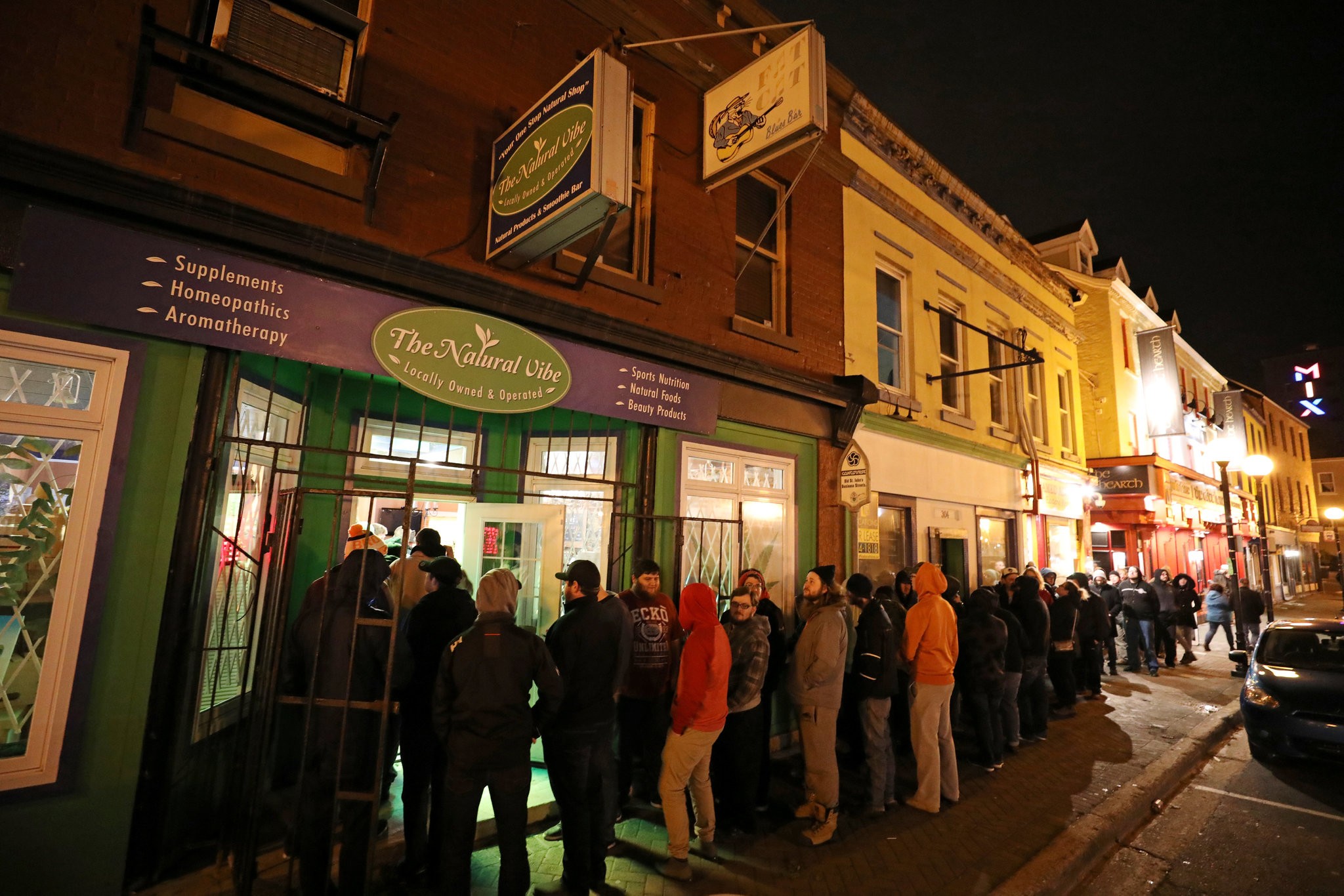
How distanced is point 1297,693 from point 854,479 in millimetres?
5059

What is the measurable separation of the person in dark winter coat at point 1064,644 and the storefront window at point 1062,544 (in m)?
5.42

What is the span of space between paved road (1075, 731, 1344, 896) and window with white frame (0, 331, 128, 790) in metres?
6.73

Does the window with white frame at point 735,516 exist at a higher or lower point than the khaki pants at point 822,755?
higher

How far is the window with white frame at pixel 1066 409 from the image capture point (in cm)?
1596

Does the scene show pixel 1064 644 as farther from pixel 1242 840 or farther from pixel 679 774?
pixel 679 774


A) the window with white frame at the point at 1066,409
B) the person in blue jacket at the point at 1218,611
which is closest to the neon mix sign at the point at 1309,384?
the window with white frame at the point at 1066,409

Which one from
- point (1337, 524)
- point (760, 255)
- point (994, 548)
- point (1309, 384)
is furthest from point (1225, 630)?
point (1337, 524)

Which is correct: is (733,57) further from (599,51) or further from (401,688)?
(401,688)

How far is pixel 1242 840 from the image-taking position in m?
5.29

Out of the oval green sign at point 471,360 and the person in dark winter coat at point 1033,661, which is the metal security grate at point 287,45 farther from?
the person in dark winter coat at point 1033,661

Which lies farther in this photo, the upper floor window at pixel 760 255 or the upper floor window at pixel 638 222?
the upper floor window at pixel 760 255

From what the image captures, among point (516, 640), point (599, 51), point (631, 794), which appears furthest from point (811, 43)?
point (631, 794)

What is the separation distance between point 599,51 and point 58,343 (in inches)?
156

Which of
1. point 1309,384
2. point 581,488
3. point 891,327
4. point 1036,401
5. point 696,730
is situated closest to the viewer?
point 696,730
